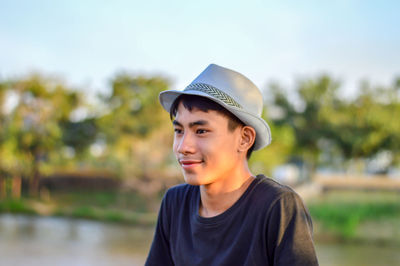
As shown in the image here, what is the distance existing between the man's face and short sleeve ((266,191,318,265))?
191 mm

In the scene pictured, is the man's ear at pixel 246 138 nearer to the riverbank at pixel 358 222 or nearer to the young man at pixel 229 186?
the young man at pixel 229 186

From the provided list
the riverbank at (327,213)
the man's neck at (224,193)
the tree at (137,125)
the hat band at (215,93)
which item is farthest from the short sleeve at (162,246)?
the tree at (137,125)

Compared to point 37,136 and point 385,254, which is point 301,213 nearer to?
point 385,254

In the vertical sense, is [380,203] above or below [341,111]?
below

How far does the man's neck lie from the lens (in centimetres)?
125

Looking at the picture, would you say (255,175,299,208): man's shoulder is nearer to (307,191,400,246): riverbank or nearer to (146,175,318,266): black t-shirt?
(146,175,318,266): black t-shirt

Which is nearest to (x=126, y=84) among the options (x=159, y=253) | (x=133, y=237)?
(x=133, y=237)

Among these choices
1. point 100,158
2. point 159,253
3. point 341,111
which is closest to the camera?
point 159,253

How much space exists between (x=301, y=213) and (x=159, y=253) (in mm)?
538

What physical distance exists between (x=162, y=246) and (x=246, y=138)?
0.48 metres

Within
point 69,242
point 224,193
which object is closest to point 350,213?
point 69,242

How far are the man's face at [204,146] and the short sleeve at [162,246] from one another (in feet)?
0.97

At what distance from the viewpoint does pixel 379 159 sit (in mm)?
19922

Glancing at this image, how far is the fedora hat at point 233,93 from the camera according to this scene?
116 cm
